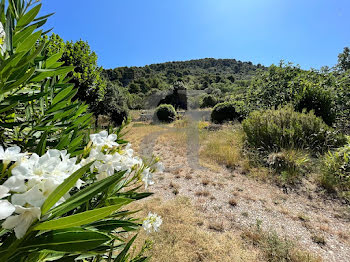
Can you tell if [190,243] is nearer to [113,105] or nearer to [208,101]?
[113,105]

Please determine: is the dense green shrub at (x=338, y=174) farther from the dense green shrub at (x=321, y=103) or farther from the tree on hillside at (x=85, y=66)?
the tree on hillside at (x=85, y=66)

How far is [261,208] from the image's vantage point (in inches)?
108

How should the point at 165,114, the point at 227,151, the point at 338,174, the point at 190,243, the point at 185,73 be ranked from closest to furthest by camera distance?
the point at 190,243, the point at 338,174, the point at 227,151, the point at 165,114, the point at 185,73

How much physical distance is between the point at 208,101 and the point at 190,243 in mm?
16504

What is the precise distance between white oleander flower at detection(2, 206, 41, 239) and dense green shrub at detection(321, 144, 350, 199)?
12.6 ft

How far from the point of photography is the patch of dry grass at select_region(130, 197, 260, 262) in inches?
73.4

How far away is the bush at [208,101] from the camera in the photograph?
58.0 feet

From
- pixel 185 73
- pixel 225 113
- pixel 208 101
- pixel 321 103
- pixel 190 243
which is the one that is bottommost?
pixel 190 243

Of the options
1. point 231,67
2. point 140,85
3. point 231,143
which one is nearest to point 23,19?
point 231,143

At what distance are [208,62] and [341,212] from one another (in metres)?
58.4

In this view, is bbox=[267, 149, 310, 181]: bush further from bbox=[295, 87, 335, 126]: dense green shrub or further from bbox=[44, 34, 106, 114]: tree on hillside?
bbox=[44, 34, 106, 114]: tree on hillside

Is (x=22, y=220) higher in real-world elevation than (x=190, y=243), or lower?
higher

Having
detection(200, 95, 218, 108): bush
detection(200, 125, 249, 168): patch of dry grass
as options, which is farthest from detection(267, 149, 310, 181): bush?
detection(200, 95, 218, 108): bush

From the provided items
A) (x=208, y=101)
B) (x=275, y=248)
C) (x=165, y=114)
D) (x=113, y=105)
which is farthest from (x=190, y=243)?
(x=208, y=101)
